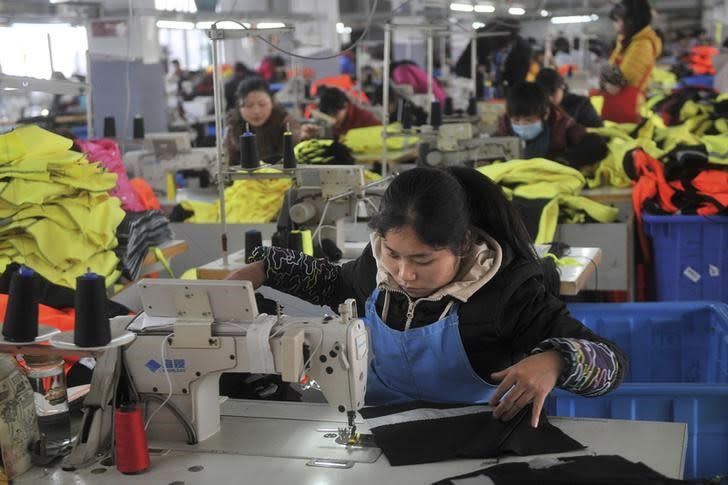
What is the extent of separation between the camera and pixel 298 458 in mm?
1938

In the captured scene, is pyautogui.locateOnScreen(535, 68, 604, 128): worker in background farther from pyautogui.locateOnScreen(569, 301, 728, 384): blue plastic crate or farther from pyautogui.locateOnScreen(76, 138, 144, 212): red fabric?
pyautogui.locateOnScreen(569, 301, 728, 384): blue plastic crate

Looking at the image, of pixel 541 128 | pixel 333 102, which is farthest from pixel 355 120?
pixel 541 128

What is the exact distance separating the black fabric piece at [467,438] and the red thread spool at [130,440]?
1.52 feet

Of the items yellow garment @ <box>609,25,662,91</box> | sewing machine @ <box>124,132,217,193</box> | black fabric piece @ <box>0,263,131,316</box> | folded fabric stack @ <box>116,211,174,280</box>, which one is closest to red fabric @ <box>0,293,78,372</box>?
black fabric piece @ <box>0,263,131,316</box>

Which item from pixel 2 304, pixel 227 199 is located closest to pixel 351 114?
pixel 227 199

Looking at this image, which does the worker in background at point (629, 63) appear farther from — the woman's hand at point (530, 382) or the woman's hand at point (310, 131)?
the woman's hand at point (530, 382)

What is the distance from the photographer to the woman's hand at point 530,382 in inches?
74.9

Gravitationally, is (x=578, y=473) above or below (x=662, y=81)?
below

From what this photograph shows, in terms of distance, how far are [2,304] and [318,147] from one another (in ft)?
7.89

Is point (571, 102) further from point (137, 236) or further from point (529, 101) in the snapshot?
point (137, 236)

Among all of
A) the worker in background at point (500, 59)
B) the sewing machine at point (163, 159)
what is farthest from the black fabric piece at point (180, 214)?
the worker in background at point (500, 59)

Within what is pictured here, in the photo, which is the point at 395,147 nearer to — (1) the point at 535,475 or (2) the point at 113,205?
(2) the point at 113,205

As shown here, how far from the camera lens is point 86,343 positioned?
1.75m

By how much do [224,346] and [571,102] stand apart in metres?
5.40
